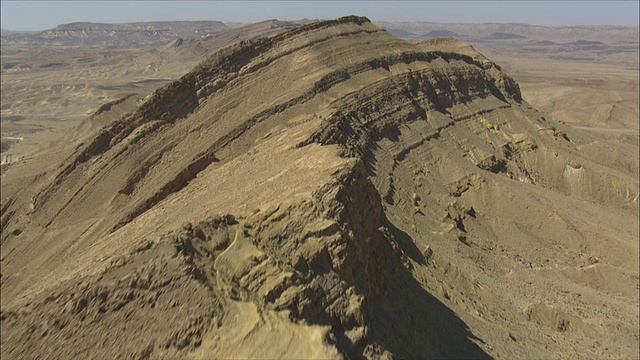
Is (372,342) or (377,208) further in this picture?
(377,208)

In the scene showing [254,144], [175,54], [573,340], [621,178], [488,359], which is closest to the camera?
[488,359]

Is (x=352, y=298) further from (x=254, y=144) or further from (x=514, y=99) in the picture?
(x=514, y=99)

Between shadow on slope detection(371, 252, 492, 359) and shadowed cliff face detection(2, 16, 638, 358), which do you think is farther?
shadow on slope detection(371, 252, 492, 359)

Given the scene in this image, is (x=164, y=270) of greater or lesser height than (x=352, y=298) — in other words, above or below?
above

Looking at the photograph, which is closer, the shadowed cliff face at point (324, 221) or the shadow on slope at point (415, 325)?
the shadowed cliff face at point (324, 221)

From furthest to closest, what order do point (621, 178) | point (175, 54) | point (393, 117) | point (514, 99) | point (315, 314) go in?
point (175, 54), point (514, 99), point (621, 178), point (393, 117), point (315, 314)

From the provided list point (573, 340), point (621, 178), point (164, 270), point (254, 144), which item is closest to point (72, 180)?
point (254, 144)

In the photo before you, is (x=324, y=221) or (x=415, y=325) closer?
(x=324, y=221)

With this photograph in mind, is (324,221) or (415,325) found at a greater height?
(324,221)
